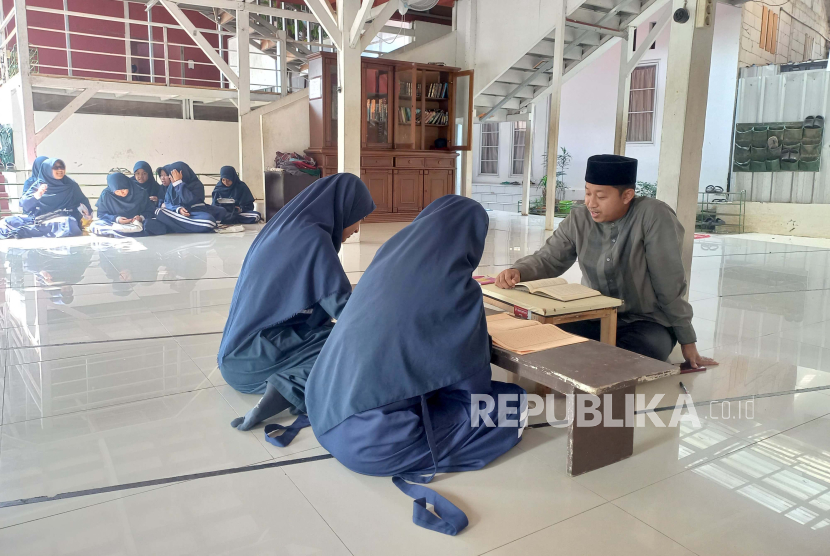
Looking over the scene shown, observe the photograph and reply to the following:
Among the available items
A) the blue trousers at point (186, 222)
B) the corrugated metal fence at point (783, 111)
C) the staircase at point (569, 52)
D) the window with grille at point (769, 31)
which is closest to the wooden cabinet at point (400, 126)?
the staircase at point (569, 52)

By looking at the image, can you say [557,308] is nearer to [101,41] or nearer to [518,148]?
[518,148]

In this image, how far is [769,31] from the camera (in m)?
10.1

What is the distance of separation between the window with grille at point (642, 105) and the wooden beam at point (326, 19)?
6.50m

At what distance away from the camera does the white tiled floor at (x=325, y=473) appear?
5.25 feet

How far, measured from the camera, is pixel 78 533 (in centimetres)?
160

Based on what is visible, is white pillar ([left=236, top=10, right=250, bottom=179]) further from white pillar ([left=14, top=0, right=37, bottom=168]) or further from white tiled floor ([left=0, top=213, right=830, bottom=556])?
white tiled floor ([left=0, top=213, right=830, bottom=556])

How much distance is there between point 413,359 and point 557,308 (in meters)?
0.78

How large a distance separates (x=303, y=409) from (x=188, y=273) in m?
3.28

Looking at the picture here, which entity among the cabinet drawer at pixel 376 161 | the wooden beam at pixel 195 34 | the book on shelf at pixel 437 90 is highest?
the wooden beam at pixel 195 34

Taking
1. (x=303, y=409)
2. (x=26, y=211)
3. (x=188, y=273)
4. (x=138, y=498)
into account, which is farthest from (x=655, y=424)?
(x=26, y=211)

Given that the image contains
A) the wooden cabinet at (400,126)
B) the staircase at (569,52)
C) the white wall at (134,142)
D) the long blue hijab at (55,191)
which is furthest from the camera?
the white wall at (134,142)

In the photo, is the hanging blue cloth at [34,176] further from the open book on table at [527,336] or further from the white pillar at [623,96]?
the white pillar at [623,96]

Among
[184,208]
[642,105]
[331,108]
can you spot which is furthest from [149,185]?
[642,105]

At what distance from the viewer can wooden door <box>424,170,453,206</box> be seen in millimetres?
10062
